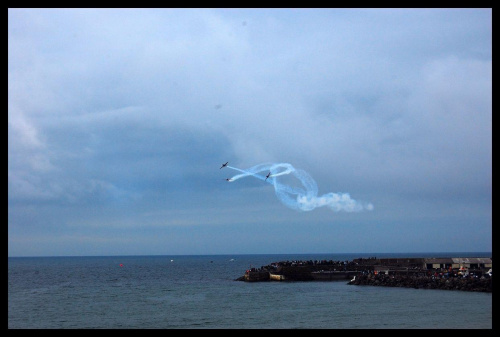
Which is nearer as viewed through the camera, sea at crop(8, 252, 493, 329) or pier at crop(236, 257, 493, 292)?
sea at crop(8, 252, 493, 329)

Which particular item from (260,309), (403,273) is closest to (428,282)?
(403,273)

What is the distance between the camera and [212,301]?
60.6 m

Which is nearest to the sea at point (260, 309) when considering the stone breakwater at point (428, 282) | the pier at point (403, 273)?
the stone breakwater at point (428, 282)

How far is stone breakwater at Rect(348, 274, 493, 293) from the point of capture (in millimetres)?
61594

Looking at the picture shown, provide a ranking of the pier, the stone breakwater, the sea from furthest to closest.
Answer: the pier
the stone breakwater
the sea

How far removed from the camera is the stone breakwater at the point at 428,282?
61594 mm

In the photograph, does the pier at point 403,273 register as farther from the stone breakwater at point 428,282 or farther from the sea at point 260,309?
the sea at point 260,309

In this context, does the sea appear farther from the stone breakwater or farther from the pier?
the pier

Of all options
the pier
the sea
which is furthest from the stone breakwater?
the sea

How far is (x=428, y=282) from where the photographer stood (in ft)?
224

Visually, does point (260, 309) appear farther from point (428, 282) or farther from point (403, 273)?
point (403, 273)

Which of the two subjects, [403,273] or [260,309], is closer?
[260,309]
